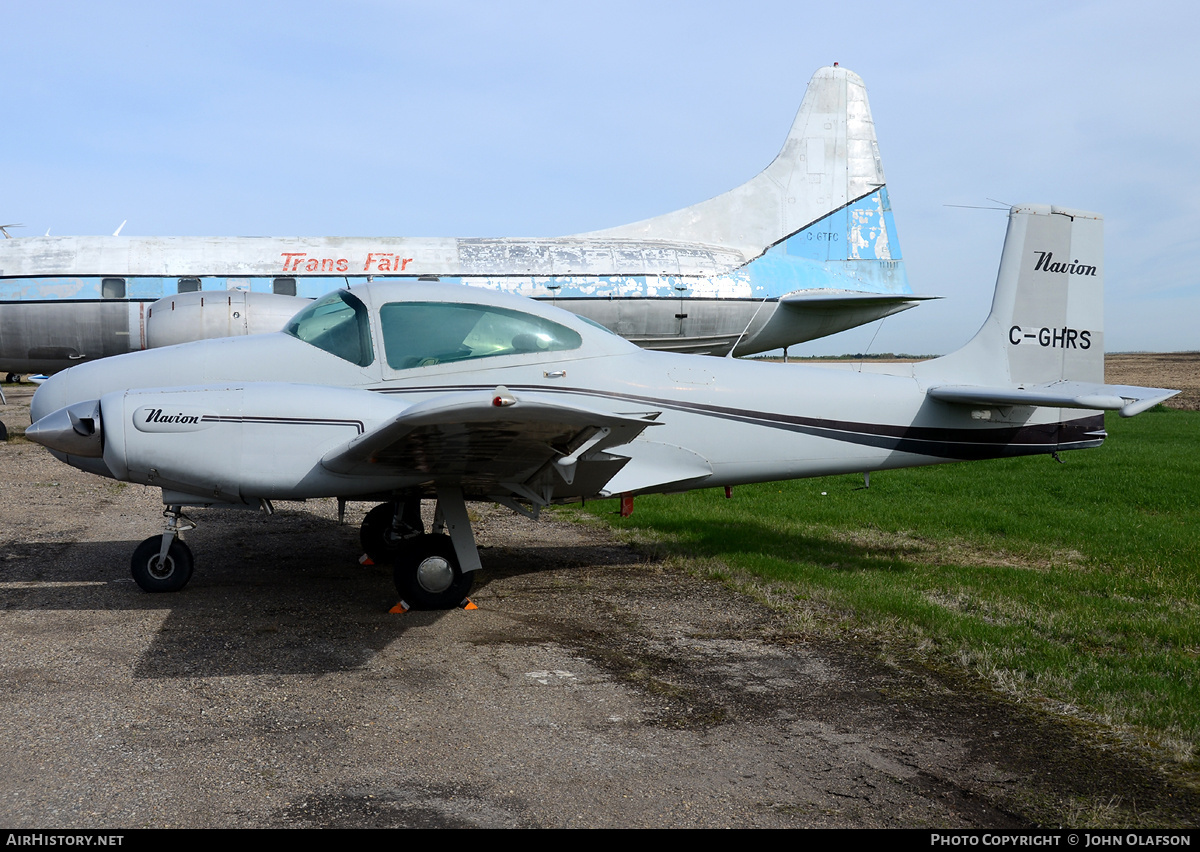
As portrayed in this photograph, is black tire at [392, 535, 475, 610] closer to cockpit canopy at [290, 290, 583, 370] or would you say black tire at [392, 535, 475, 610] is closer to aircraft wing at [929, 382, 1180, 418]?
cockpit canopy at [290, 290, 583, 370]

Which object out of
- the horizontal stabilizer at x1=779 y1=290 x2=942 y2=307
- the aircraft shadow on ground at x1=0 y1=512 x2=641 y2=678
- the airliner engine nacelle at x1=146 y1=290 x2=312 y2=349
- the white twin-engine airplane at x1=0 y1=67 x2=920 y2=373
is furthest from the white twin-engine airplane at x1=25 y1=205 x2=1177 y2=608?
the horizontal stabilizer at x1=779 y1=290 x2=942 y2=307

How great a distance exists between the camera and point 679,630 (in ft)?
20.8

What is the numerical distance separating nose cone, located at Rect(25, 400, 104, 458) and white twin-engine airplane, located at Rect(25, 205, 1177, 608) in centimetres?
1

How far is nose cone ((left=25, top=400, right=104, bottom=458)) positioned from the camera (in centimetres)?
603

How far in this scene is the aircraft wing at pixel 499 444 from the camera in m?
5.09

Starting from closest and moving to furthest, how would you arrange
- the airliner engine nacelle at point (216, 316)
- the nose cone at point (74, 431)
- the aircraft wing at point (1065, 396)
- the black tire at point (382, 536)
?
the nose cone at point (74, 431)
the aircraft wing at point (1065, 396)
the black tire at point (382, 536)
the airliner engine nacelle at point (216, 316)

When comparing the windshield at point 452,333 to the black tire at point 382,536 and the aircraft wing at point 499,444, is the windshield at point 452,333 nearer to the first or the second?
the aircraft wing at point 499,444

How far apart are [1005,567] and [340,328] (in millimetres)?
6913

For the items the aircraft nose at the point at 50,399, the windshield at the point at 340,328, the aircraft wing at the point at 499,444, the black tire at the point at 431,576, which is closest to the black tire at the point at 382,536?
the black tire at the point at 431,576

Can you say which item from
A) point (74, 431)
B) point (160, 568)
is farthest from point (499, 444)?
point (160, 568)

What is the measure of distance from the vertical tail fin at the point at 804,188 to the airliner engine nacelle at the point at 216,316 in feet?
26.8

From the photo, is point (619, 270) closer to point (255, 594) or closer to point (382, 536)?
point (382, 536)
